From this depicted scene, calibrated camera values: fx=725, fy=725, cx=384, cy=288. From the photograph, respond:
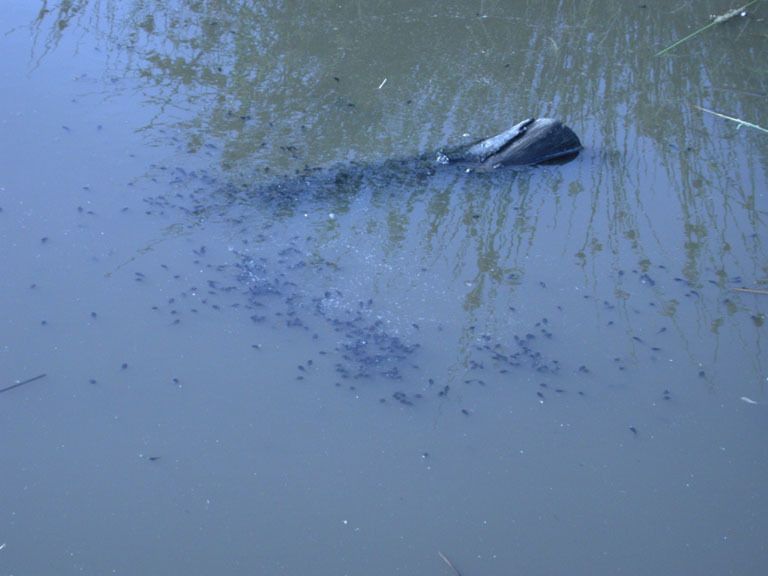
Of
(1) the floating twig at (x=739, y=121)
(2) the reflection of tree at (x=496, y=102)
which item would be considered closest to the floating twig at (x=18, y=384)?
(2) the reflection of tree at (x=496, y=102)

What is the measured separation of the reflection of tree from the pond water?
0.08ft

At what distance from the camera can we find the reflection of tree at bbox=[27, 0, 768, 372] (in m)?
3.83

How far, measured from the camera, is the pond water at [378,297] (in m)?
2.62

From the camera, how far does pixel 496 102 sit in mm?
4832

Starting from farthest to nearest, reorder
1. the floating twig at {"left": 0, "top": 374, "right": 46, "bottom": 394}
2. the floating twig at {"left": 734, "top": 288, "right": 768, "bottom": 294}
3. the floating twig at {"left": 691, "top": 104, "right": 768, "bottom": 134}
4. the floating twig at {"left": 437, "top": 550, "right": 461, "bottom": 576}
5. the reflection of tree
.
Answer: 1. the floating twig at {"left": 691, "top": 104, "right": 768, "bottom": 134}
2. the reflection of tree
3. the floating twig at {"left": 734, "top": 288, "right": 768, "bottom": 294}
4. the floating twig at {"left": 0, "top": 374, "right": 46, "bottom": 394}
5. the floating twig at {"left": 437, "top": 550, "right": 461, "bottom": 576}

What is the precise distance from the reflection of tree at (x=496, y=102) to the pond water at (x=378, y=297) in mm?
23

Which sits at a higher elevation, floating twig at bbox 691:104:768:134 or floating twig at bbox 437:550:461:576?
floating twig at bbox 691:104:768:134

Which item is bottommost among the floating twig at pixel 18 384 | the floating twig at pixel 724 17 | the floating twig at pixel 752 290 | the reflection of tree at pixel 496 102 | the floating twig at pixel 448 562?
the floating twig at pixel 448 562

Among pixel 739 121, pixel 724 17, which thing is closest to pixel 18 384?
pixel 739 121

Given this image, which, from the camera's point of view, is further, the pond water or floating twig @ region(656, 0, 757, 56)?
floating twig @ region(656, 0, 757, 56)

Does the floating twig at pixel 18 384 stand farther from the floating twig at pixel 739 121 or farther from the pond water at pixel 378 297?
the floating twig at pixel 739 121

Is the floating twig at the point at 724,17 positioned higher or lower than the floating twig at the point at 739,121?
higher

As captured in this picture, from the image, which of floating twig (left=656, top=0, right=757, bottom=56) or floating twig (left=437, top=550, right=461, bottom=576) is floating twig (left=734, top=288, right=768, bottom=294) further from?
floating twig (left=656, top=0, right=757, bottom=56)

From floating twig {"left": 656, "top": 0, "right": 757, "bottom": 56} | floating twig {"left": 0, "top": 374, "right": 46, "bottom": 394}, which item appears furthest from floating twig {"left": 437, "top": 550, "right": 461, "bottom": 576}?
floating twig {"left": 656, "top": 0, "right": 757, "bottom": 56}
